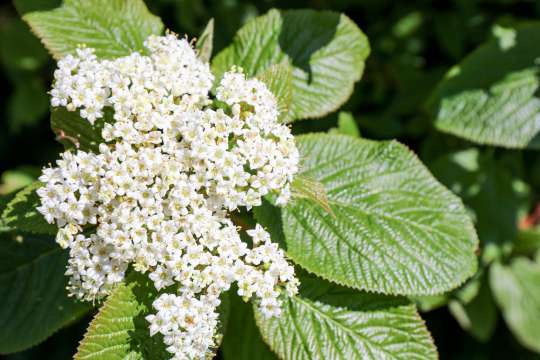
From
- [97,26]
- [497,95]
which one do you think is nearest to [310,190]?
[97,26]

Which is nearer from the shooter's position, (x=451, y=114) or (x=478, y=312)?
(x=451, y=114)

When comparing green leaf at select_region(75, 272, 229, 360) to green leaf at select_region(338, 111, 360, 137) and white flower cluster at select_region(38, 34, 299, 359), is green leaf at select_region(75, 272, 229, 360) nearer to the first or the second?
white flower cluster at select_region(38, 34, 299, 359)

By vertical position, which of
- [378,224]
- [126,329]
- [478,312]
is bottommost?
[478,312]

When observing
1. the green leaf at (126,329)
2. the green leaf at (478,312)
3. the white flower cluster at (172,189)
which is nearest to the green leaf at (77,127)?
the white flower cluster at (172,189)

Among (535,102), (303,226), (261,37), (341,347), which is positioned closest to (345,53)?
(261,37)

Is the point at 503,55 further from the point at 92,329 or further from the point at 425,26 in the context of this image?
the point at 92,329

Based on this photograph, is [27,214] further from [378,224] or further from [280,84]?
[378,224]
